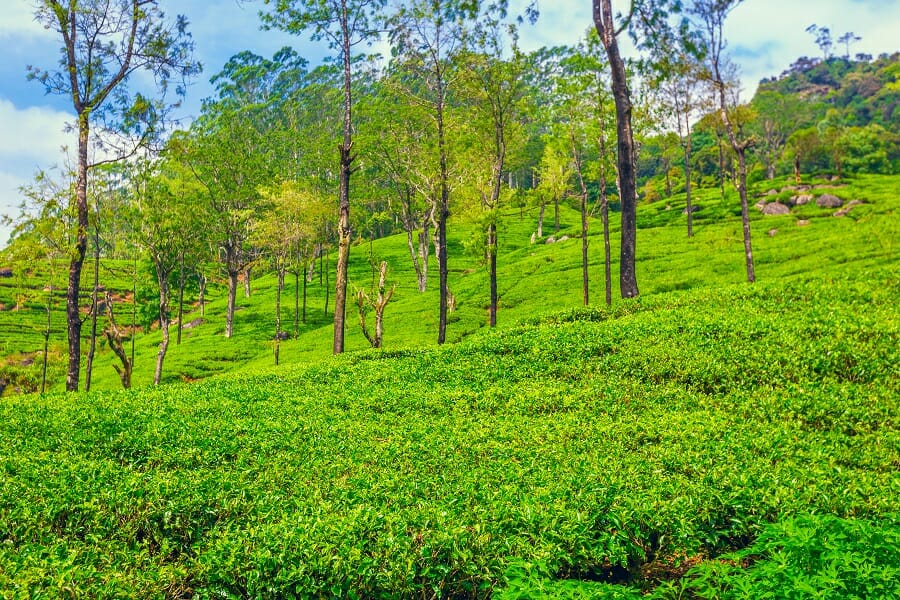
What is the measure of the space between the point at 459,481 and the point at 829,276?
62.7 ft

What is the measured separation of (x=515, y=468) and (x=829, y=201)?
6794 cm

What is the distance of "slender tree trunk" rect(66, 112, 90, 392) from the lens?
73.2ft

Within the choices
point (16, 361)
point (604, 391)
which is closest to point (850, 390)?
point (604, 391)

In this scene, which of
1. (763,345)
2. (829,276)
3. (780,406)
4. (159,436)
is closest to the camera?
(159,436)

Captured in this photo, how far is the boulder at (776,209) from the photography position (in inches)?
2552

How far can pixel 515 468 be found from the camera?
392 inches

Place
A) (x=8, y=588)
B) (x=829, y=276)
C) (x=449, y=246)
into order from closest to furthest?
(x=8, y=588) < (x=829, y=276) < (x=449, y=246)

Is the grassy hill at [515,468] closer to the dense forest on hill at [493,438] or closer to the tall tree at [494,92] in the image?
the dense forest on hill at [493,438]

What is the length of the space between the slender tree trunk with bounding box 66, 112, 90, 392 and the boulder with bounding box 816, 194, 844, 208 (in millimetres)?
67367

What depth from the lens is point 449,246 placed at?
92250mm

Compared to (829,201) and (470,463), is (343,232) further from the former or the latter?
(829,201)

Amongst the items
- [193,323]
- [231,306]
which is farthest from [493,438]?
[193,323]

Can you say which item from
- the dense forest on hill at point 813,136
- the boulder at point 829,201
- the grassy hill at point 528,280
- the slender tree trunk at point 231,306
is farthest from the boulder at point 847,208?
the slender tree trunk at point 231,306

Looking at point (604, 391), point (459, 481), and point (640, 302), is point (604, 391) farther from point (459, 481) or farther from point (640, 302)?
point (640, 302)
